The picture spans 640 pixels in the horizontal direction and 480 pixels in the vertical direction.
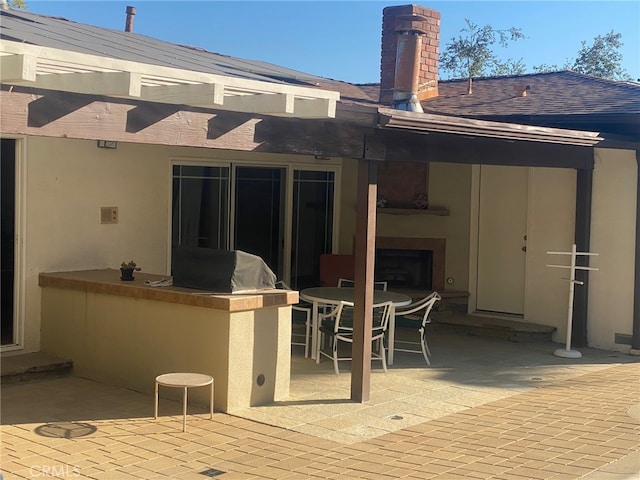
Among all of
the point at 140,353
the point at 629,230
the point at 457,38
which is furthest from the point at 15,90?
the point at 457,38

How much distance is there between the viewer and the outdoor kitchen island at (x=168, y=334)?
6457 millimetres

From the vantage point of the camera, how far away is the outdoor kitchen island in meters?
6.46

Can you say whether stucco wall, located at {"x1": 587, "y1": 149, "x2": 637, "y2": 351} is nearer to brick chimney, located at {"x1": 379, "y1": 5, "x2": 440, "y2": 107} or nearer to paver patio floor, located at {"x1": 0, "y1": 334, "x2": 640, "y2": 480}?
paver patio floor, located at {"x1": 0, "y1": 334, "x2": 640, "y2": 480}

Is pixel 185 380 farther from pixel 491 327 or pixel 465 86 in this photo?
pixel 465 86

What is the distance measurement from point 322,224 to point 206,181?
2.44 metres

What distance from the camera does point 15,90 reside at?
14.3ft

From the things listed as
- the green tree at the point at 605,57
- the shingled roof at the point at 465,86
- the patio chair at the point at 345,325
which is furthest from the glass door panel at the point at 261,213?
the green tree at the point at 605,57

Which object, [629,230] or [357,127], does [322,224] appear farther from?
[357,127]

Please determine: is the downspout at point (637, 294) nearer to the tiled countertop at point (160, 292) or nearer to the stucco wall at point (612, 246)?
the stucco wall at point (612, 246)

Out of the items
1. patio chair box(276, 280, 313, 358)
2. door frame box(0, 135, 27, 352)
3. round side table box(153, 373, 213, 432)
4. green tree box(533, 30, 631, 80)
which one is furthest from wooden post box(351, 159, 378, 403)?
green tree box(533, 30, 631, 80)

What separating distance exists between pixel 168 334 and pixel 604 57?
33163 mm

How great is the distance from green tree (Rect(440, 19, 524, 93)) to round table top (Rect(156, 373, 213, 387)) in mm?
30724

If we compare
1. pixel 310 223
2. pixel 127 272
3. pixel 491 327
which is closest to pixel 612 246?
pixel 491 327

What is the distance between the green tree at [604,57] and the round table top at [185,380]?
105ft
